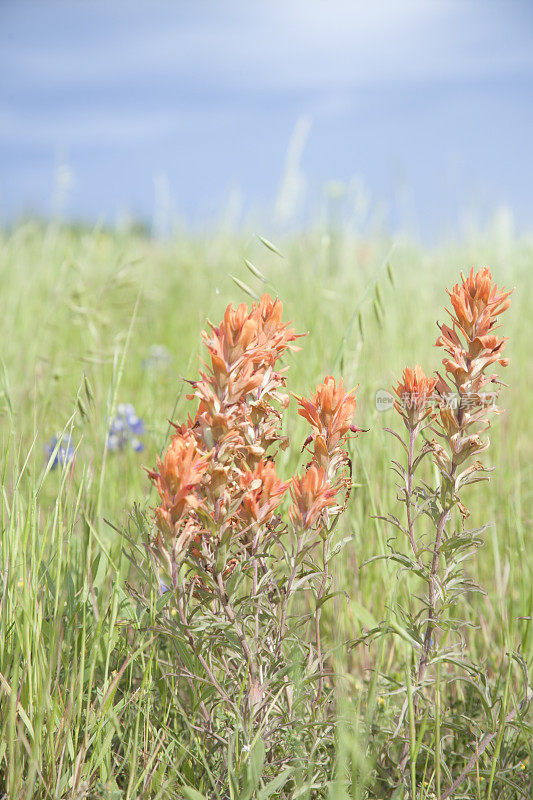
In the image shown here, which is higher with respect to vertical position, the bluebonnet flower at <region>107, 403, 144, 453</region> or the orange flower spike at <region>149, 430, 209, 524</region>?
the bluebonnet flower at <region>107, 403, 144, 453</region>

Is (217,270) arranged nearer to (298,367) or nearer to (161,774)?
(298,367)

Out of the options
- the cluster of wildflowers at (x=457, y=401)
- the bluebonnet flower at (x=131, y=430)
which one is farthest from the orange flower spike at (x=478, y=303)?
the bluebonnet flower at (x=131, y=430)

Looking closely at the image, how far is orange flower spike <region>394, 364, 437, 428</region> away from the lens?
1117 millimetres

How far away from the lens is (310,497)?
1.00 meters

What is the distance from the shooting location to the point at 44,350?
130 inches

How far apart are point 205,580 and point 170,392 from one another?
1.89 metres

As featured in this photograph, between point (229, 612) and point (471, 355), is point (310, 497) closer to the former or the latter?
point (229, 612)

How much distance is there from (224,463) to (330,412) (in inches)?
7.8

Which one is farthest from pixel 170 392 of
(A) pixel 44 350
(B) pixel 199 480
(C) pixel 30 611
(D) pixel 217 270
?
(D) pixel 217 270

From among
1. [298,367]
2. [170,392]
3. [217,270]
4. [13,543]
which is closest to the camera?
[13,543]

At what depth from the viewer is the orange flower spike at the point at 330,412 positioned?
1043 mm

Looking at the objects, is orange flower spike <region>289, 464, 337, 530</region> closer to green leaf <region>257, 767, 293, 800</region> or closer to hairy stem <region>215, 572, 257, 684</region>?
hairy stem <region>215, 572, 257, 684</region>

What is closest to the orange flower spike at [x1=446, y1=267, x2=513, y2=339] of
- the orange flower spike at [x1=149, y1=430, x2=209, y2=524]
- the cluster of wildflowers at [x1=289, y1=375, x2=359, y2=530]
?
the cluster of wildflowers at [x1=289, y1=375, x2=359, y2=530]

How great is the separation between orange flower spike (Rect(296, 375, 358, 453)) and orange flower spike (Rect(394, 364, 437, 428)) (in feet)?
0.40
